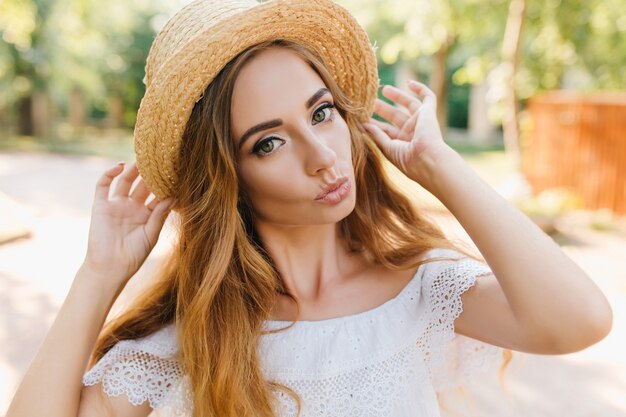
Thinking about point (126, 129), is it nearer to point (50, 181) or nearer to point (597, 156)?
point (50, 181)

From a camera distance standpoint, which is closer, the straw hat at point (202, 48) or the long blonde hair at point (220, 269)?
the straw hat at point (202, 48)

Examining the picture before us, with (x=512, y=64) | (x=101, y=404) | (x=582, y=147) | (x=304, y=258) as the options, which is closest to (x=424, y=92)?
(x=304, y=258)

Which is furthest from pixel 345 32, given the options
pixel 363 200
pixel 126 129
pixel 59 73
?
pixel 126 129

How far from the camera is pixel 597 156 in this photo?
849 centimetres

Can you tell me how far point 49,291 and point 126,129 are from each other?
19909mm

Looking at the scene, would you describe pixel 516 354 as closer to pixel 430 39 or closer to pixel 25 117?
pixel 430 39

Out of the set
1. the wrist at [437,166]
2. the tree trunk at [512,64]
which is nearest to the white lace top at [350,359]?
the wrist at [437,166]

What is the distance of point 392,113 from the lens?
2021mm

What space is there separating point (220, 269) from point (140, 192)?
17.4 inches

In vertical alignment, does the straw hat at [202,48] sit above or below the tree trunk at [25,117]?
below

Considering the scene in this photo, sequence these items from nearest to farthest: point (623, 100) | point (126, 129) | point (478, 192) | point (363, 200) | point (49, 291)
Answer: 1. point (478, 192)
2. point (363, 200)
3. point (49, 291)
4. point (623, 100)
5. point (126, 129)

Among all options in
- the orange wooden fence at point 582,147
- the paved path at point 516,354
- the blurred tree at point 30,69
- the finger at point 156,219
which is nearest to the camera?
the finger at point 156,219

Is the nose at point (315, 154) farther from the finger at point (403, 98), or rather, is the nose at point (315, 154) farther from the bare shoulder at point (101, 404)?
the bare shoulder at point (101, 404)

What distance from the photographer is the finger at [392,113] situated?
6.53ft
